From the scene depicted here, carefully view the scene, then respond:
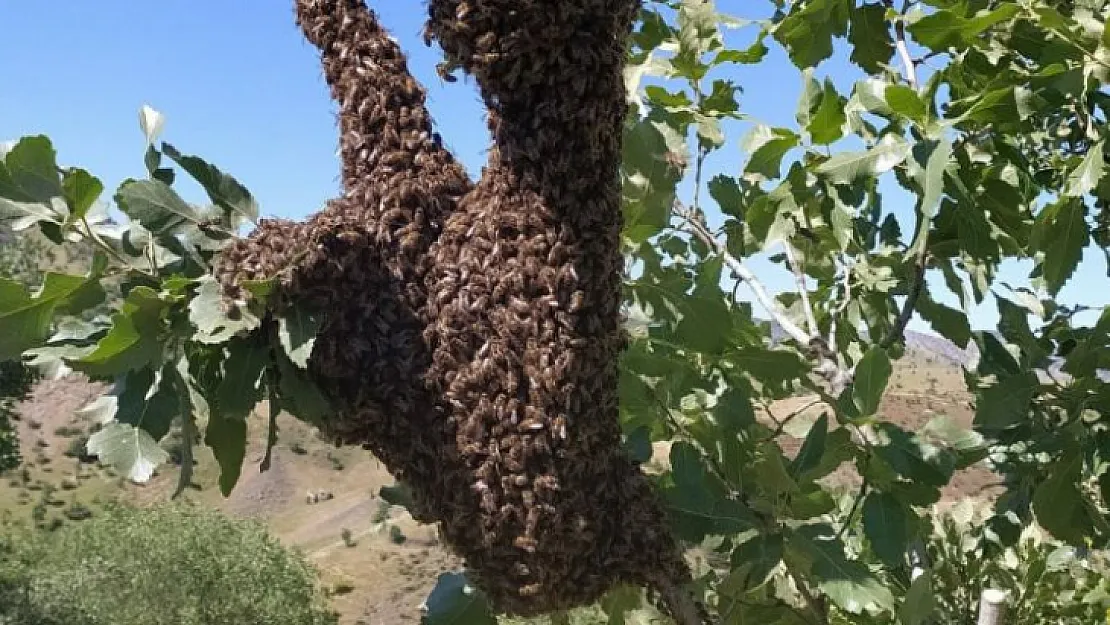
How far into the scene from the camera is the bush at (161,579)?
24.2m

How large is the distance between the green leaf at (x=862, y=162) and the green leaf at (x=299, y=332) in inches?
41.1

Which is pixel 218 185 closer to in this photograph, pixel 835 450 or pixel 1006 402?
pixel 835 450

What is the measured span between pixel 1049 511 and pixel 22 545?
34.5 meters

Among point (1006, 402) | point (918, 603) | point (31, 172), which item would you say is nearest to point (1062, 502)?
point (1006, 402)

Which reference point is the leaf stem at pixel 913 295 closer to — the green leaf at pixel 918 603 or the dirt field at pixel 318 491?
the green leaf at pixel 918 603

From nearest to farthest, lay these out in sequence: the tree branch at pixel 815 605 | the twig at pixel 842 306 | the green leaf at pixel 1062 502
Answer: the green leaf at pixel 1062 502 < the tree branch at pixel 815 605 < the twig at pixel 842 306

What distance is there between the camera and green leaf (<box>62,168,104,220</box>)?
1.57 m

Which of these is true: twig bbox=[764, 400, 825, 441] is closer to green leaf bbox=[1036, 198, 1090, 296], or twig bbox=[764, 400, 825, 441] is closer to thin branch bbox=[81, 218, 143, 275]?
green leaf bbox=[1036, 198, 1090, 296]

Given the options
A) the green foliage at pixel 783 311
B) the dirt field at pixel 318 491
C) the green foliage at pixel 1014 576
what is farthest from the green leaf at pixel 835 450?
A: the dirt field at pixel 318 491

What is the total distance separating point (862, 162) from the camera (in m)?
1.98

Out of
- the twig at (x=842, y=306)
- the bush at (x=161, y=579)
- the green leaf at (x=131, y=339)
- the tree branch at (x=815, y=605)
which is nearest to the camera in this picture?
the green leaf at (x=131, y=339)

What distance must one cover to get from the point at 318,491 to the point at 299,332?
1990 inches

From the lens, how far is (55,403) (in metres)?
56.9

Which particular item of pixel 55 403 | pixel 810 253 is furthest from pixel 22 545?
pixel 810 253
